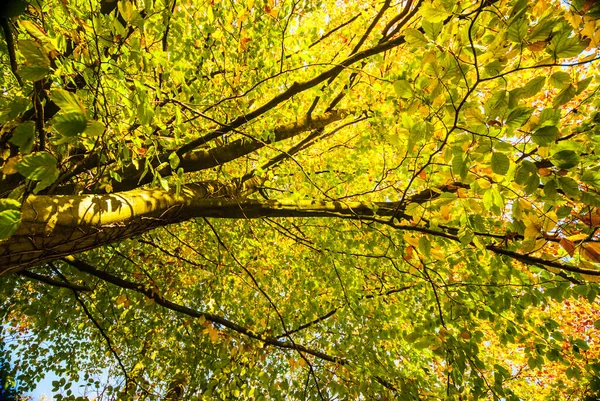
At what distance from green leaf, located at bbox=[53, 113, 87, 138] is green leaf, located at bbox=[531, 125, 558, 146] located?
1.52 metres

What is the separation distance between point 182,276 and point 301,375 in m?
2.92

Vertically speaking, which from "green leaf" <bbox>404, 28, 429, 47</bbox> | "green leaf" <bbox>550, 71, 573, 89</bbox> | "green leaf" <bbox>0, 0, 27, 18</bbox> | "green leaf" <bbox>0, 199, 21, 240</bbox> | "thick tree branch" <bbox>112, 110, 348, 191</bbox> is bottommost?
"green leaf" <bbox>0, 199, 21, 240</bbox>

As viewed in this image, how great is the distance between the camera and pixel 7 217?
759 millimetres

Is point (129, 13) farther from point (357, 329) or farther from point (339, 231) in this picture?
point (357, 329)

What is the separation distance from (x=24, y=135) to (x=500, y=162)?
66.6 inches

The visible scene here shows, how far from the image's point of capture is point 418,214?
2014 mm

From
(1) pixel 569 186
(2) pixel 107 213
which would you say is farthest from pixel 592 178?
(2) pixel 107 213

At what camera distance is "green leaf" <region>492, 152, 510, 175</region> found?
1194 mm

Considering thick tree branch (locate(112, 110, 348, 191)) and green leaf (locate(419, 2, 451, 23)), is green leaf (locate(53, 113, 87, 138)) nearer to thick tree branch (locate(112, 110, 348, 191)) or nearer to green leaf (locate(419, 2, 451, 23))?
green leaf (locate(419, 2, 451, 23))

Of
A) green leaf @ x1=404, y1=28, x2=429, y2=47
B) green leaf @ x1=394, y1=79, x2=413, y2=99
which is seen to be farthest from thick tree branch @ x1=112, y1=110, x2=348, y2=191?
green leaf @ x1=404, y1=28, x2=429, y2=47

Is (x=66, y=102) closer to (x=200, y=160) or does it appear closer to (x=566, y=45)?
(x=566, y=45)

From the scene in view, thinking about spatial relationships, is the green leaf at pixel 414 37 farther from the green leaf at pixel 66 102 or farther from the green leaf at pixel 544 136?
the green leaf at pixel 66 102

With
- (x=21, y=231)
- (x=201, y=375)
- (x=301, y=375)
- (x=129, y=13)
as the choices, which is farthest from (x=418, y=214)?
(x=301, y=375)

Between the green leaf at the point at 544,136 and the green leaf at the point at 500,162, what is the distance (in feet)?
0.39
